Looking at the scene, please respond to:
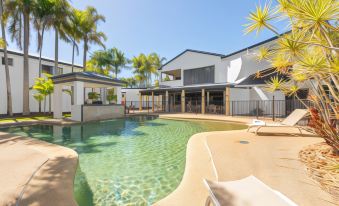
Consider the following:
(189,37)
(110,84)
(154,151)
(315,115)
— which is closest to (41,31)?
(110,84)

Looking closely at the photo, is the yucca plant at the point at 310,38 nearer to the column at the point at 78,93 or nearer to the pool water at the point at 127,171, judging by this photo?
the pool water at the point at 127,171

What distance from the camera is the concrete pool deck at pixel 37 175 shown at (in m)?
2.68

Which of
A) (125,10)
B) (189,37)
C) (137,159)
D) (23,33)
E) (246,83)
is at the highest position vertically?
(189,37)

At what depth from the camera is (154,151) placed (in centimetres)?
608

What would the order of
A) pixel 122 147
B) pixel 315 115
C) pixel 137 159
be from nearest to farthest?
1. pixel 315 115
2. pixel 137 159
3. pixel 122 147

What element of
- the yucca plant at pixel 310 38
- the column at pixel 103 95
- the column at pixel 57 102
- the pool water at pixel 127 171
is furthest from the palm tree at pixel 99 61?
the yucca plant at pixel 310 38

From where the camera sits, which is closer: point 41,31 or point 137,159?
point 137,159

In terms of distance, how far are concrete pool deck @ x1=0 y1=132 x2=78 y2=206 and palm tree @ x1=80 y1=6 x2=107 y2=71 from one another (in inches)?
803

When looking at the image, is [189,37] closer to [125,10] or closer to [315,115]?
[125,10]

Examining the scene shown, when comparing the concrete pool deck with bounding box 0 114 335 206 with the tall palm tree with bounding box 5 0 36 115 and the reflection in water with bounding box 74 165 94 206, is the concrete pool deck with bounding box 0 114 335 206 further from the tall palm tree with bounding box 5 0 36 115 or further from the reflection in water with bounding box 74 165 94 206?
the tall palm tree with bounding box 5 0 36 115

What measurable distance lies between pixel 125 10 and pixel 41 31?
1062 cm

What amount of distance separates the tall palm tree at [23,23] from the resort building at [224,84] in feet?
43.7

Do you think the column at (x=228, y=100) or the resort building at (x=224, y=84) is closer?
the column at (x=228, y=100)

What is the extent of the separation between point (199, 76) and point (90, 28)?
16.0 metres
